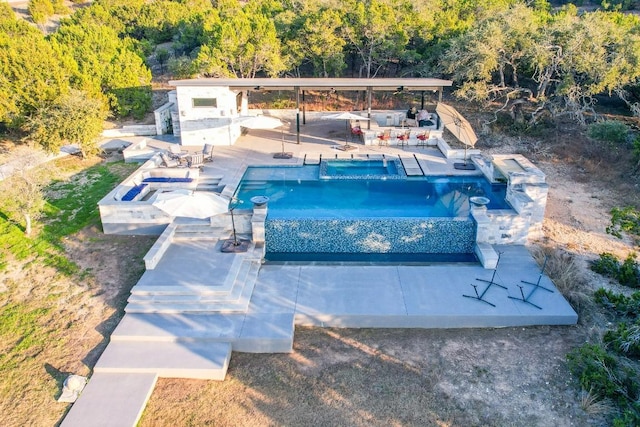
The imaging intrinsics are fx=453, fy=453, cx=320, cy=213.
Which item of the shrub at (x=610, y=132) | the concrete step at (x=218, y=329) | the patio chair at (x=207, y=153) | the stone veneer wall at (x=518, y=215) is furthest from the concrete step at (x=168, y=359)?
the shrub at (x=610, y=132)

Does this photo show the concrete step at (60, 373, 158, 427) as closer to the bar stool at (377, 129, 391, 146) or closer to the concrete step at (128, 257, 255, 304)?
the concrete step at (128, 257, 255, 304)

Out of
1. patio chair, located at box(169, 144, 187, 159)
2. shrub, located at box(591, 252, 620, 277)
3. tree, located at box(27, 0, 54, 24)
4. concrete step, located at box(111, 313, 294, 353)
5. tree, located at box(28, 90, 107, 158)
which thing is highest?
tree, located at box(27, 0, 54, 24)

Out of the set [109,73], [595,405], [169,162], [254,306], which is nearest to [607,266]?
[595,405]

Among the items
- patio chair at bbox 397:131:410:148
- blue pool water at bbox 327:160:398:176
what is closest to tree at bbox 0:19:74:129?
blue pool water at bbox 327:160:398:176

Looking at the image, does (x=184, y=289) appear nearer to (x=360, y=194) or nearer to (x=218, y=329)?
(x=218, y=329)

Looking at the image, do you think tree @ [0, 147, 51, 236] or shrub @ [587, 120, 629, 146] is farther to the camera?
shrub @ [587, 120, 629, 146]

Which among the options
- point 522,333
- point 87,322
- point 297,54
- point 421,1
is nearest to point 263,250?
point 87,322

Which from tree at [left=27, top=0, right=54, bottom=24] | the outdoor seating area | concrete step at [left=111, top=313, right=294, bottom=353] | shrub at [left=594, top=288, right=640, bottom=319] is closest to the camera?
concrete step at [left=111, top=313, right=294, bottom=353]
